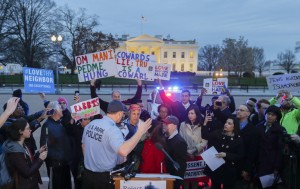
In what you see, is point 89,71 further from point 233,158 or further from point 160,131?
point 233,158

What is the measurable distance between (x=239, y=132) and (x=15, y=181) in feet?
11.6

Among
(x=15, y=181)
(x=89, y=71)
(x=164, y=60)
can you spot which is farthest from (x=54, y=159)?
(x=164, y=60)

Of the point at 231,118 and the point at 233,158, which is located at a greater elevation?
the point at 231,118

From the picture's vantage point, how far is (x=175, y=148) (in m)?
4.73

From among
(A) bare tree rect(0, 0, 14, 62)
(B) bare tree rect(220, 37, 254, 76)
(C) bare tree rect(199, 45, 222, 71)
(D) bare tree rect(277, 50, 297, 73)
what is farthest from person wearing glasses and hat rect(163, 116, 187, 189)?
(C) bare tree rect(199, 45, 222, 71)

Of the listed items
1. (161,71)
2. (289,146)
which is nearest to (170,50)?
(161,71)

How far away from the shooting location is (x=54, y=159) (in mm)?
5230

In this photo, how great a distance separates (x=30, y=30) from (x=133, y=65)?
166 ft

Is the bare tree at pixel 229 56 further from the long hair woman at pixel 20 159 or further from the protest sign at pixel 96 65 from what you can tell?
the long hair woman at pixel 20 159

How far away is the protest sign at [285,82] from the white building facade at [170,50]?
97.3m

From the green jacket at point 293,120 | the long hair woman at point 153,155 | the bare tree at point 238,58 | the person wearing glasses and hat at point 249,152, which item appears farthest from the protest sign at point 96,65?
the bare tree at point 238,58

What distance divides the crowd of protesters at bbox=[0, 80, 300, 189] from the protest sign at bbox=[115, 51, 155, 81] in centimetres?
166

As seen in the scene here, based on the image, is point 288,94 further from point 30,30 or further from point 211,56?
point 211,56

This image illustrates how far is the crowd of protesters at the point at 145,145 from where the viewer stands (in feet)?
12.9
